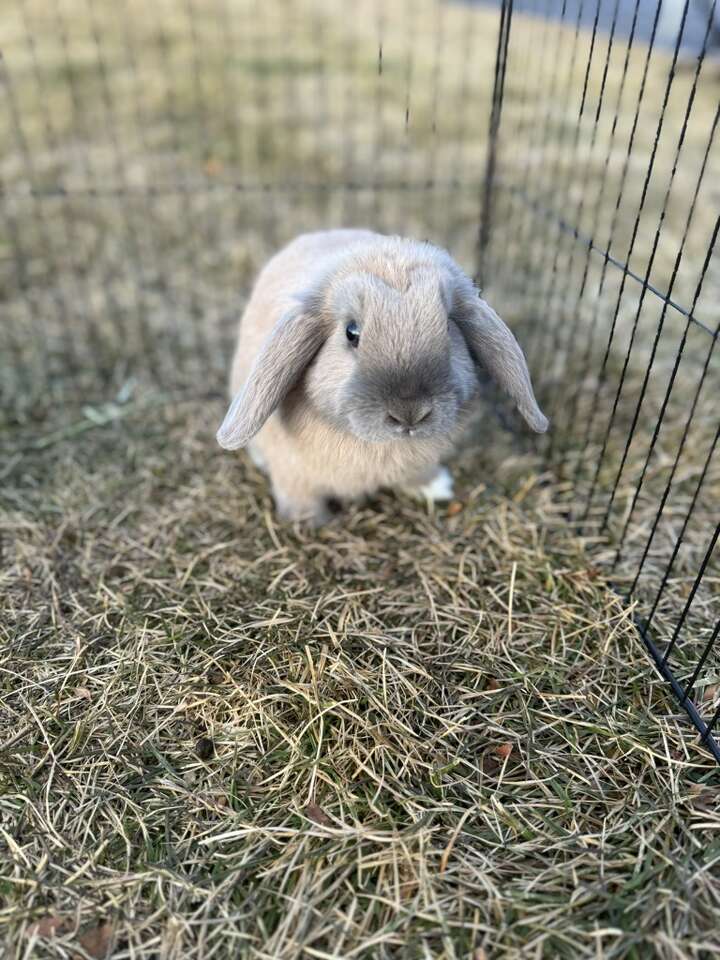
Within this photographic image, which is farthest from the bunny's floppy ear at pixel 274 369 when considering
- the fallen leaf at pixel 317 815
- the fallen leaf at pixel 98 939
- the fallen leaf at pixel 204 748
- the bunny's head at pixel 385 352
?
the fallen leaf at pixel 98 939

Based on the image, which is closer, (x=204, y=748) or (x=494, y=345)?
(x=204, y=748)

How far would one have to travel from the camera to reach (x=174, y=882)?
1.97 m

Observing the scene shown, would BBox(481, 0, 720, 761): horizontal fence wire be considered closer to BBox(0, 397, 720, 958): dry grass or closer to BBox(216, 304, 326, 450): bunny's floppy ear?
BBox(0, 397, 720, 958): dry grass

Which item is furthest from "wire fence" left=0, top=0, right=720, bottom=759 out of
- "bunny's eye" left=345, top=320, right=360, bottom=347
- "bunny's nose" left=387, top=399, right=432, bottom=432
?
"bunny's eye" left=345, top=320, right=360, bottom=347

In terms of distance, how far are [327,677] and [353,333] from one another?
115 cm

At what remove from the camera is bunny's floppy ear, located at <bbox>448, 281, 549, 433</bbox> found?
8.54ft

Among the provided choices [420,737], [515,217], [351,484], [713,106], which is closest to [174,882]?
[420,737]

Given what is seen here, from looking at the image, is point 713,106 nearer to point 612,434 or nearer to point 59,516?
point 612,434

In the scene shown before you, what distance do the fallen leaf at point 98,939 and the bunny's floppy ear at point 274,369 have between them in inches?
57.1

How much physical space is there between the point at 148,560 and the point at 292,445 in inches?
31.0

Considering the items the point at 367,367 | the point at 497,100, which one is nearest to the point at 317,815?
the point at 367,367

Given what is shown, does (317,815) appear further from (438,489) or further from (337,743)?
(438,489)

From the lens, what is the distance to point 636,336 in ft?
14.9

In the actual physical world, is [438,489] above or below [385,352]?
below
